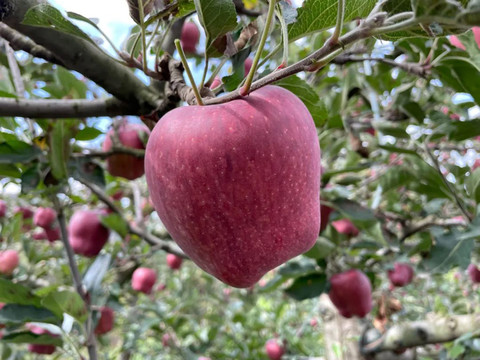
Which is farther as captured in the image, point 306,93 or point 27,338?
point 27,338

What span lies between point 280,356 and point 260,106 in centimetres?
180

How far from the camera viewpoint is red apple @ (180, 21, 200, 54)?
5.10ft

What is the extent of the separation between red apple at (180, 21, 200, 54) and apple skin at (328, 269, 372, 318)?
37.6 inches

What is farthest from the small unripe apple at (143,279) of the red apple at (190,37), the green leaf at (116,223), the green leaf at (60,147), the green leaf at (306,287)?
the green leaf at (60,147)

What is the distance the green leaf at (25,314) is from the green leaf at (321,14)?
70cm

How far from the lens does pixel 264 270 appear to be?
0.45m

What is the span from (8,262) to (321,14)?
166cm

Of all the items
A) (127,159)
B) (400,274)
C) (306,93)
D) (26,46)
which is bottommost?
(400,274)

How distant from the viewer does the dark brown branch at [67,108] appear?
0.56 m

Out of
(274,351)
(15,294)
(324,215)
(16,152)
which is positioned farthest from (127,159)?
(274,351)

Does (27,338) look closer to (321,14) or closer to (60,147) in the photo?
(60,147)

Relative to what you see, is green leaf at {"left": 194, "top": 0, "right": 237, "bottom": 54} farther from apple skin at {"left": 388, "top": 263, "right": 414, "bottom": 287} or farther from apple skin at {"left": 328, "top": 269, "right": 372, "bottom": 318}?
apple skin at {"left": 388, "top": 263, "right": 414, "bottom": 287}

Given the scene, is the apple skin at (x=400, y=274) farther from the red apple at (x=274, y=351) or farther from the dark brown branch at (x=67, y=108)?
the dark brown branch at (x=67, y=108)

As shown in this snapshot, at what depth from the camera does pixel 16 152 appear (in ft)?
2.50
